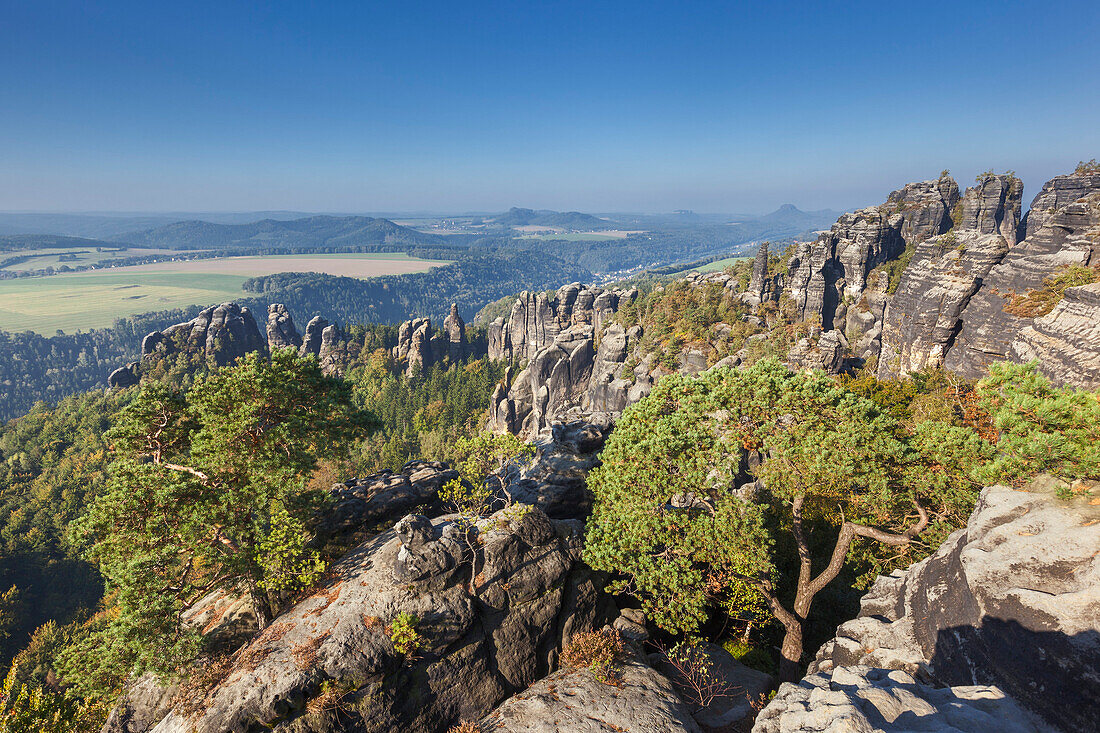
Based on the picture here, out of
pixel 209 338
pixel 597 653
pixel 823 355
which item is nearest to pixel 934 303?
pixel 823 355

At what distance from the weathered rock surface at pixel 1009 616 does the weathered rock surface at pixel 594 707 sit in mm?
4406

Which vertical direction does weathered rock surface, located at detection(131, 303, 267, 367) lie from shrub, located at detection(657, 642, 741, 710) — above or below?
above

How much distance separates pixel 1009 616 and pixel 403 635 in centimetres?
1557

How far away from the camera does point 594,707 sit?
1344 centimetres

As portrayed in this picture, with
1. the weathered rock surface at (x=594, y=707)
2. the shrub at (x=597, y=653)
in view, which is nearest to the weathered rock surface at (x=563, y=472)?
the shrub at (x=597, y=653)

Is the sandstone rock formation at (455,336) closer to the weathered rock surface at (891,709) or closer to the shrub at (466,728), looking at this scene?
the shrub at (466,728)

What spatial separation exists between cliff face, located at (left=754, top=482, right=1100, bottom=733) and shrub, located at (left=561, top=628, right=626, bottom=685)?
19.1 feet

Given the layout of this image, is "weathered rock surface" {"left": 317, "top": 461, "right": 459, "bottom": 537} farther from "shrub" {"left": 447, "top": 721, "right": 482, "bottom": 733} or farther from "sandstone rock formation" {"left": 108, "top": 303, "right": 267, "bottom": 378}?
"sandstone rock formation" {"left": 108, "top": 303, "right": 267, "bottom": 378}

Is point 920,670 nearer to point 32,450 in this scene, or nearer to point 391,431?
point 391,431

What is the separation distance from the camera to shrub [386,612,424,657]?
1388cm

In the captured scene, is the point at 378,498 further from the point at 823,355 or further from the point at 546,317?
Answer: the point at 546,317

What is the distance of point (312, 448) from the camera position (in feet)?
59.2

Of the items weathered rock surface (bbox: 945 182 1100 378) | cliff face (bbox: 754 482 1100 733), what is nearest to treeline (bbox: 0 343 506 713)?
cliff face (bbox: 754 482 1100 733)

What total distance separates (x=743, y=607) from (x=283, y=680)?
15.8 meters
